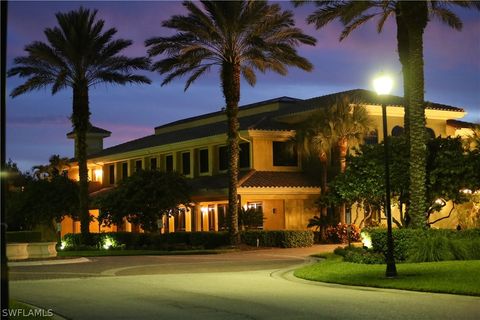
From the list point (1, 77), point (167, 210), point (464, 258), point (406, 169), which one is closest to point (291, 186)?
point (167, 210)

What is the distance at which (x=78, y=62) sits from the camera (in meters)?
37.4

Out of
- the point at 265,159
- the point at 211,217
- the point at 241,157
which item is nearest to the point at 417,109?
the point at 265,159

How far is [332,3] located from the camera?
24.2m

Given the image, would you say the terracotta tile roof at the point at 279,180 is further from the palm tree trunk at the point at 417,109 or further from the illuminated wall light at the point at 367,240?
the palm tree trunk at the point at 417,109

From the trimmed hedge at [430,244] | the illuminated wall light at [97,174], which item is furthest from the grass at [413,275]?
the illuminated wall light at [97,174]

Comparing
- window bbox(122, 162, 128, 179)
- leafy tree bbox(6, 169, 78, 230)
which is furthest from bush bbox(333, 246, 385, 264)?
window bbox(122, 162, 128, 179)

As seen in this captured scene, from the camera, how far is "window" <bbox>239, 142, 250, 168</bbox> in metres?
41.8

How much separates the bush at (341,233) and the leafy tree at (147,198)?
27.5ft

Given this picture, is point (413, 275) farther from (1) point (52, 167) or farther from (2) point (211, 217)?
(1) point (52, 167)

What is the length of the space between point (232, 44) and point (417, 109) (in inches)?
521

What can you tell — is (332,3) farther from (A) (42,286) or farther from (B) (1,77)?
(B) (1,77)

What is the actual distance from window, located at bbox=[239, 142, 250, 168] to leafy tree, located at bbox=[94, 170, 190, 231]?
4.60m

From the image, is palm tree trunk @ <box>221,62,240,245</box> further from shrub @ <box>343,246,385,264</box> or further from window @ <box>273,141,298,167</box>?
shrub @ <box>343,246,385,264</box>

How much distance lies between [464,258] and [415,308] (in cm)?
911
